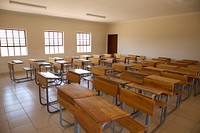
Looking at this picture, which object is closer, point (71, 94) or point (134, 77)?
point (71, 94)

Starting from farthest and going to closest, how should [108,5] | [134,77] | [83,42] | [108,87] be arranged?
[83,42] < [108,5] < [134,77] < [108,87]

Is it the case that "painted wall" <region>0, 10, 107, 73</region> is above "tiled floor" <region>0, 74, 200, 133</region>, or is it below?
above

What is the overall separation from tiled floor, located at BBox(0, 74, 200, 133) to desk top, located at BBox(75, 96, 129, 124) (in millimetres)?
869

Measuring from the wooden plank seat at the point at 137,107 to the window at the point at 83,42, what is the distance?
722cm

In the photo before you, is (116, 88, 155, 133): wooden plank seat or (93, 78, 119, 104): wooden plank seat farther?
(93, 78, 119, 104): wooden plank seat

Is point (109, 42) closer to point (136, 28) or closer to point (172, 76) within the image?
point (136, 28)

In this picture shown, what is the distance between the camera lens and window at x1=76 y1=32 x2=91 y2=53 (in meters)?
8.87

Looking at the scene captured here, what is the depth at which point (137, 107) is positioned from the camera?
6.21 feet

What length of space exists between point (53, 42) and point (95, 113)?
7.20 metres

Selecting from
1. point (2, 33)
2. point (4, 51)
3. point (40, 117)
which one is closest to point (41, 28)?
point (2, 33)

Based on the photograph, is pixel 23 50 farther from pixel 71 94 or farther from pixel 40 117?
pixel 71 94

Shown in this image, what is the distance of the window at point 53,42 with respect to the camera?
7.67 meters

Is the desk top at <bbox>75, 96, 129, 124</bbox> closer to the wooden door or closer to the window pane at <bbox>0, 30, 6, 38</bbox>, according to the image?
the window pane at <bbox>0, 30, 6, 38</bbox>

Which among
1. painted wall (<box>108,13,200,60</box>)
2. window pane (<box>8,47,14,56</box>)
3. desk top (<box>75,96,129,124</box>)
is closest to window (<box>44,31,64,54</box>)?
window pane (<box>8,47,14,56</box>)
